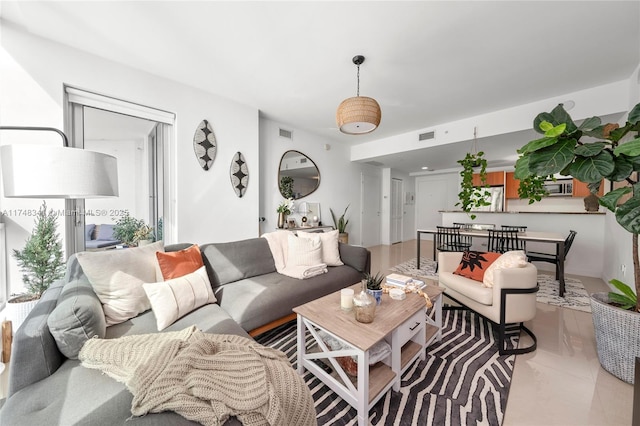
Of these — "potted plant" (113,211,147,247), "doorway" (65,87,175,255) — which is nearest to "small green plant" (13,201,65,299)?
"doorway" (65,87,175,255)

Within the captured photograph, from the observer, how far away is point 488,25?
193 cm

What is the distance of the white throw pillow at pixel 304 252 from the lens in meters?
2.57

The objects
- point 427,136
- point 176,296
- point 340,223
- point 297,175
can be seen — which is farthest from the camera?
point 340,223

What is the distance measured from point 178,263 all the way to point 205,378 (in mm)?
1159

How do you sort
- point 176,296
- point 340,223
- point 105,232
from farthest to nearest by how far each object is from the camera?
point 340,223
point 105,232
point 176,296

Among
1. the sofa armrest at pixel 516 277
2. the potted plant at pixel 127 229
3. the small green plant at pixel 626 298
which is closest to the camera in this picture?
the small green plant at pixel 626 298

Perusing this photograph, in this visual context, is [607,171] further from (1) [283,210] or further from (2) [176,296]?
(1) [283,210]

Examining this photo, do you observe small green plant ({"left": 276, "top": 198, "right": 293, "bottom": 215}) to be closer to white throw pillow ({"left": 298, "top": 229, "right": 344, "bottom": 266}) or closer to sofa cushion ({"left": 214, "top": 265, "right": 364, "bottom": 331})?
white throw pillow ({"left": 298, "top": 229, "right": 344, "bottom": 266})

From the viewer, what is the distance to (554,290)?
124 inches

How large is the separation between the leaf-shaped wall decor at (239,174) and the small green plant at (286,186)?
87 centimetres

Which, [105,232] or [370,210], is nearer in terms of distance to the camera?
[105,232]

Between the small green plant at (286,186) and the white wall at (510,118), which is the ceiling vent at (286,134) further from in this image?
the white wall at (510,118)

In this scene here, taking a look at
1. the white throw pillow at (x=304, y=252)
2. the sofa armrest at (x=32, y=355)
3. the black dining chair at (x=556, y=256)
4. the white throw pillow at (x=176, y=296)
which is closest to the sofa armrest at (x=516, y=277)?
the white throw pillow at (x=304, y=252)

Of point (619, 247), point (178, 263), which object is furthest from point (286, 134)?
point (619, 247)
